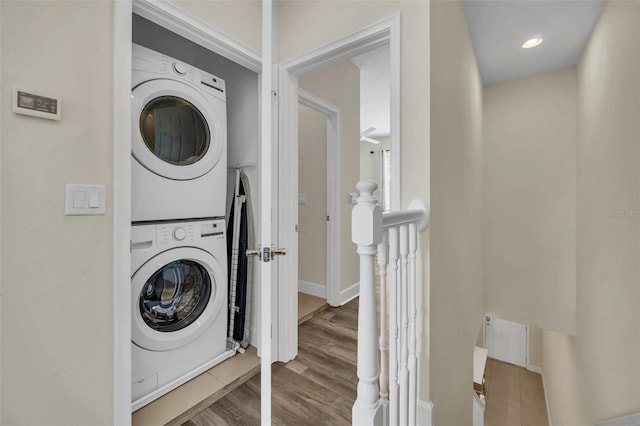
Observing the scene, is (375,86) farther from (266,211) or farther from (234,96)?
(266,211)

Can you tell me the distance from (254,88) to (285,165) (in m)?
0.69

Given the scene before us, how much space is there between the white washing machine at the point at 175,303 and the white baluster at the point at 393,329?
1.21 metres

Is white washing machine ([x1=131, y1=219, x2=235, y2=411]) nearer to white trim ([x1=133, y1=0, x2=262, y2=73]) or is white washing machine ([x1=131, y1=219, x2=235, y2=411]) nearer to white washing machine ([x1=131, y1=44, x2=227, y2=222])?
white washing machine ([x1=131, y1=44, x2=227, y2=222])

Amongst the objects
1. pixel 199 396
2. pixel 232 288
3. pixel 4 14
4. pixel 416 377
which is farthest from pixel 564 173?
pixel 4 14

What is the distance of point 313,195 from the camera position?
3217 mm

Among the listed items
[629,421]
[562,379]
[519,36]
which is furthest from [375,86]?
[562,379]

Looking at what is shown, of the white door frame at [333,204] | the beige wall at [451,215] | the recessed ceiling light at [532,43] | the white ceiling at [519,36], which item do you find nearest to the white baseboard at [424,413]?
the beige wall at [451,215]

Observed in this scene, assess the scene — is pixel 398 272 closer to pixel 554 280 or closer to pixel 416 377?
pixel 416 377

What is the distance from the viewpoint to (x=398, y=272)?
112 centimetres

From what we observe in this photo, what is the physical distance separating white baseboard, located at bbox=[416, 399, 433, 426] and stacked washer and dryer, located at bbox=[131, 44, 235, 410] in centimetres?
126

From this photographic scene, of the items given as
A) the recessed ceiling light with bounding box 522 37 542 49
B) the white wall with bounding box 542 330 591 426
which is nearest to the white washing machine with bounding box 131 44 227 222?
the recessed ceiling light with bounding box 522 37 542 49

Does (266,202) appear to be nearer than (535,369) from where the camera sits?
Yes

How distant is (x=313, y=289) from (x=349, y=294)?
425mm

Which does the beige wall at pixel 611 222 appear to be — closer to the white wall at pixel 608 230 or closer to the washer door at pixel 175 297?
the white wall at pixel 608 230
